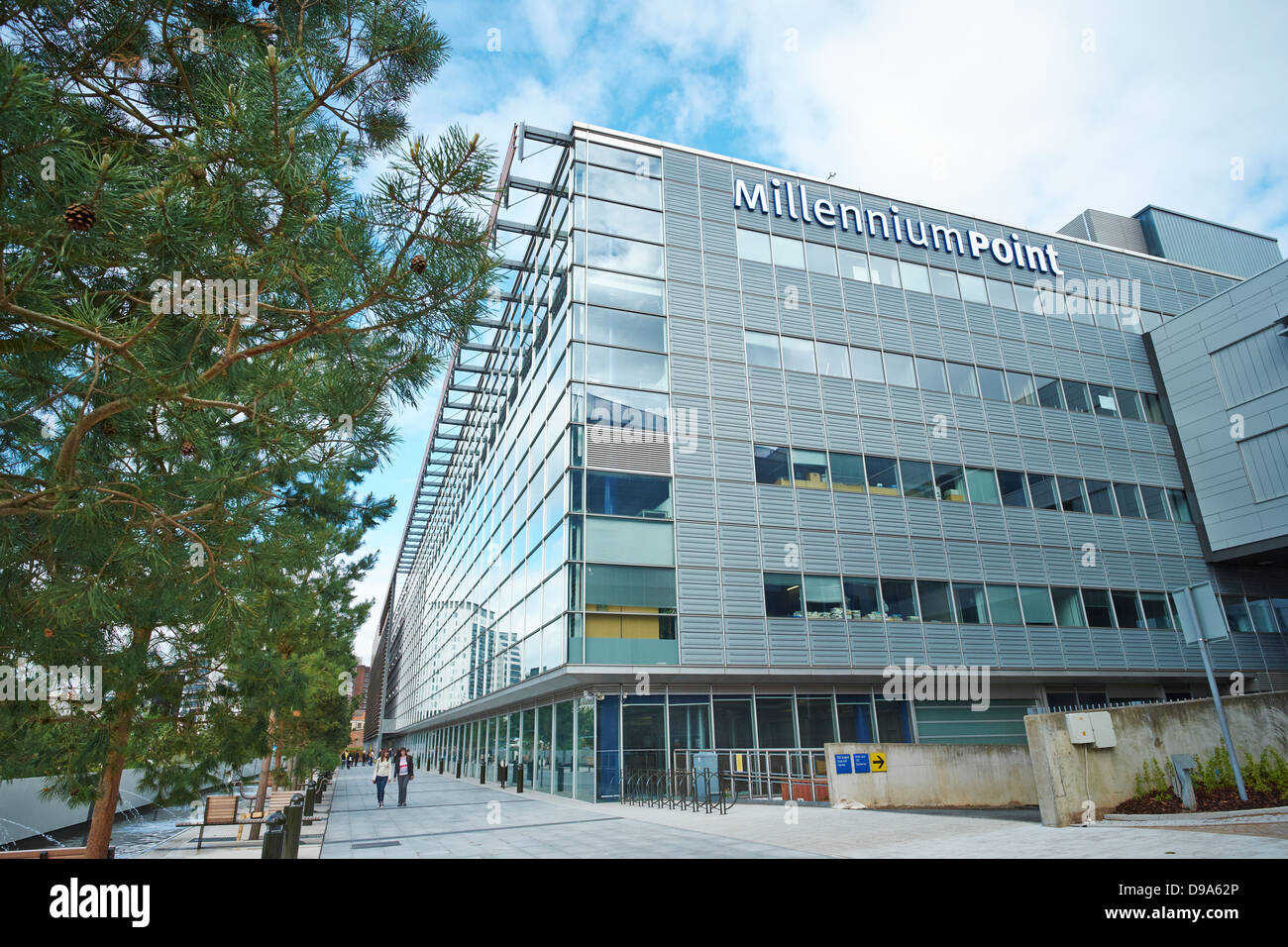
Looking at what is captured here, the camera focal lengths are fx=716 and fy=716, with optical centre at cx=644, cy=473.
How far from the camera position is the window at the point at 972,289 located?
92.2ft

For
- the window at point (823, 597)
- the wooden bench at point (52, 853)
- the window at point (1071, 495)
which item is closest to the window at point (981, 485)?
the window at point (1071, 495)

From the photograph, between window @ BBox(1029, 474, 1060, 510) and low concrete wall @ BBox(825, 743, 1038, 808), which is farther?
window @ BBox(1029, 474, 1060, 510)

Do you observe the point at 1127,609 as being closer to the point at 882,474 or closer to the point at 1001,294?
the point at 882,474

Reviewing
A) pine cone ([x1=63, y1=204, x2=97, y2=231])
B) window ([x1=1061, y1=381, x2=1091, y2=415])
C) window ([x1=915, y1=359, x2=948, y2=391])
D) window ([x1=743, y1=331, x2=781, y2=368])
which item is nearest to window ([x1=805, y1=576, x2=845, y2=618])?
window ([x1=743, y1=331, x2=781, y2=368])

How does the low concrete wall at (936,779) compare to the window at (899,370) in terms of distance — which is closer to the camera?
the low concrete wall at (936,779)

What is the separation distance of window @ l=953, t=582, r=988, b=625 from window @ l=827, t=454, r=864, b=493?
15.1 feet

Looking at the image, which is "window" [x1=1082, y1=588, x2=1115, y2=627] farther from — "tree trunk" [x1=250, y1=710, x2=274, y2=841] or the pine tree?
the pine tree

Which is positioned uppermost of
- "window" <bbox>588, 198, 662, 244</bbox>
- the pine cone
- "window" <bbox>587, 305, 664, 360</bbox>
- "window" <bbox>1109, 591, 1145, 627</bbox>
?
"window" <bbox>588, 198, 662, 244</bbox>

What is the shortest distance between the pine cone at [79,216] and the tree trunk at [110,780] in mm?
7012

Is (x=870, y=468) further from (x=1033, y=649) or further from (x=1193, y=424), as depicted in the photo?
(x=1193, y=424)

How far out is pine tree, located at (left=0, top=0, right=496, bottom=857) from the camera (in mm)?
3438

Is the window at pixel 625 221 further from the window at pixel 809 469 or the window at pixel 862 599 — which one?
the window at pixel 862 599
